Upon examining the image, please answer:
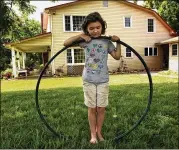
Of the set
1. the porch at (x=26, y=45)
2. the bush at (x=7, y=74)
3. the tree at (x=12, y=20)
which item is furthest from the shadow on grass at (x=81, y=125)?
the bush at (x=7, y=74)

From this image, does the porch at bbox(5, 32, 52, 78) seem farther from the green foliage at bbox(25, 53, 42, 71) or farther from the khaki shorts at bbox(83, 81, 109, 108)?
the khaki shorts at bbox(83, 81, 109, 108)

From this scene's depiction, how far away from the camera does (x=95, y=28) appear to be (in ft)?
9.62

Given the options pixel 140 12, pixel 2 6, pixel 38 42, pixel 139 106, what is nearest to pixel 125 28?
pixel 140 12

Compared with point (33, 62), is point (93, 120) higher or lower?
lower

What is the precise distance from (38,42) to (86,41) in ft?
53.3

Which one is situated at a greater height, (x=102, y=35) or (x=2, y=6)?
(x=2, y=6)

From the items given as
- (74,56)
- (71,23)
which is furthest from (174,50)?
(71,23)

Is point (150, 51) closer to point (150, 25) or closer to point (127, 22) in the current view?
point (150, 25)

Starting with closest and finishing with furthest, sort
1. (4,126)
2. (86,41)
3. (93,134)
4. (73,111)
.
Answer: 1. (86,41)
2. (93,134)
3. (4,126)
4. (73,111)

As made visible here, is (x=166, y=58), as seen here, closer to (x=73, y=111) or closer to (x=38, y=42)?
(x=38, y=42)

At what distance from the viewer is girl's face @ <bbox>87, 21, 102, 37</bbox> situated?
292cm

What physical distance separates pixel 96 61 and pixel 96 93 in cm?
31

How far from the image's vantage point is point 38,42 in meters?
18.9

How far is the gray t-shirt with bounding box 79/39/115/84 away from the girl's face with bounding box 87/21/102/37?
0.21 ft
